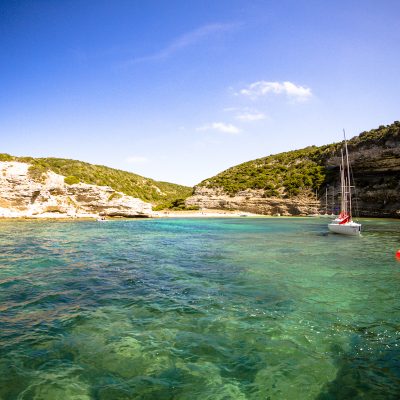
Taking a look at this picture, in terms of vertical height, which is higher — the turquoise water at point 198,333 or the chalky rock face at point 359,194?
the chalky rock face at point 359,194

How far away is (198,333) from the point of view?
7020 millimetres

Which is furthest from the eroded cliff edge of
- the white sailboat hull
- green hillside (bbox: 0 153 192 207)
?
the white sailboat hull

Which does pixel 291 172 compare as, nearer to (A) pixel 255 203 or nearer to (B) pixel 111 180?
(A) pixel 255 203

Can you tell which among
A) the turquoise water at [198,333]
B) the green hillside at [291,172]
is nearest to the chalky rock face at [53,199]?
the green hillside at [291,172]

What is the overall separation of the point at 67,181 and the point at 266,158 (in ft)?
267

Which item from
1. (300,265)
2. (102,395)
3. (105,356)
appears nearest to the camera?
(102,395)

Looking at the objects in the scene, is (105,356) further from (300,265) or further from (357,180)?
(357,180)

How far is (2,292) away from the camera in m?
10.1

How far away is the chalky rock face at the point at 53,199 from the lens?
179 feet

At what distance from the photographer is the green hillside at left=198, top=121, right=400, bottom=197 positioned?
84375mm

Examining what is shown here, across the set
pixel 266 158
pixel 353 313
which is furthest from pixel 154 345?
pixel 266 158

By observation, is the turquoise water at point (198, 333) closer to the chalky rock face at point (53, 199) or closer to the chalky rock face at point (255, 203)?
the chalky rock face at point (53, 199)

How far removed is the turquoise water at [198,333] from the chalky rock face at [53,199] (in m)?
47.9

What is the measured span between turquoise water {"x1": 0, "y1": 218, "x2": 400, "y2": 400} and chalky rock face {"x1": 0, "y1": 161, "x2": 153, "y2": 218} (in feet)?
157
